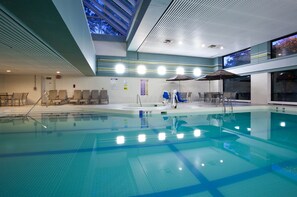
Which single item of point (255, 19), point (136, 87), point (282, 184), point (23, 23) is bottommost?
point (282, 184)

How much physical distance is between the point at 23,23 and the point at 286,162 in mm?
4955

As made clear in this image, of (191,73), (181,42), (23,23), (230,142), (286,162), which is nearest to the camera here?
(286,162)

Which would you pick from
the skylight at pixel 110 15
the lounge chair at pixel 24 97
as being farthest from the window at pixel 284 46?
the lounge chair at pixel 24 97

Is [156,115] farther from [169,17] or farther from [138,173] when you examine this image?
[138,173]

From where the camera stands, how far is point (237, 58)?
1186cm

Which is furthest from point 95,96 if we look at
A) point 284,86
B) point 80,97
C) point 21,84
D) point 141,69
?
point 284,86

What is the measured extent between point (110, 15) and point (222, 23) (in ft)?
22.3

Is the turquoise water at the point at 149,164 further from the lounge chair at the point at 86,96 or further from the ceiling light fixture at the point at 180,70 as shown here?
the ceiling light fixture at the point at 180,70

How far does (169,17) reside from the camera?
661 centimetres

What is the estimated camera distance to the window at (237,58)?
435 inches

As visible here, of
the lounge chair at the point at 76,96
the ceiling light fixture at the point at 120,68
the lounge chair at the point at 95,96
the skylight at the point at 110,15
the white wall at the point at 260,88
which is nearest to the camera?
the skylight at the point at 110,15

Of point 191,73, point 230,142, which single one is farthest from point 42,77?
point 230,142

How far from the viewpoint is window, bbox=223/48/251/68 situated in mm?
11055

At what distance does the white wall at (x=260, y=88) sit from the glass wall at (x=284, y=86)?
1.01ft
